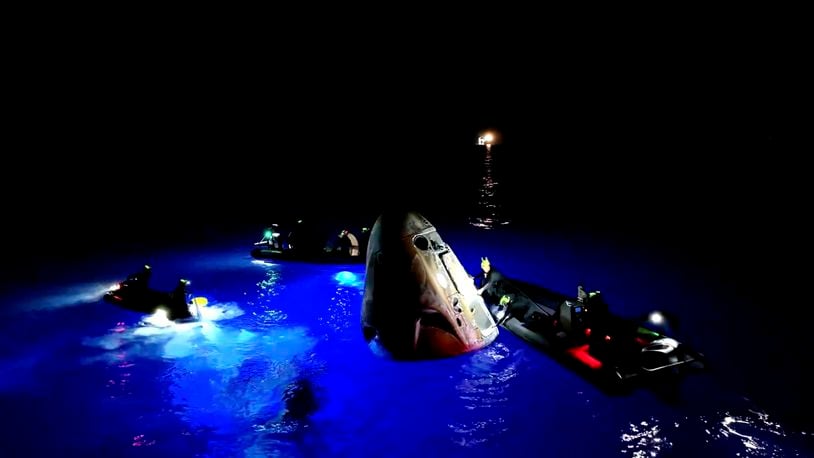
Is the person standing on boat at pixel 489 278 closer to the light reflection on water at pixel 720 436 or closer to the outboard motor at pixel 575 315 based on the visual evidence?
A: the outboard motor at pixel 575 315

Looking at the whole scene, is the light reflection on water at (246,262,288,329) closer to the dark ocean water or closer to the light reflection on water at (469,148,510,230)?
the dark ocean water

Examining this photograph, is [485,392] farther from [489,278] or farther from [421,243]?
[489,278]

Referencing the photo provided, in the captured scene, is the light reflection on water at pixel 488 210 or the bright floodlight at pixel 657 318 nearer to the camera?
the bright floodlight at pixel 657 318

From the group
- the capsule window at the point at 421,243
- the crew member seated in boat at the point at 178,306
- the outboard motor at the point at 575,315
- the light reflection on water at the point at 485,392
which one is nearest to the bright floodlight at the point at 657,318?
the outboard motor at the point at 575,315

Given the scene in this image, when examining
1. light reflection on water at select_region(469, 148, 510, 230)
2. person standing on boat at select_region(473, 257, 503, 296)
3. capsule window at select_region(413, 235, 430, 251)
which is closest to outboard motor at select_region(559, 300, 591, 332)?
person standing on boat at select_region(473, 257, 503, 296)

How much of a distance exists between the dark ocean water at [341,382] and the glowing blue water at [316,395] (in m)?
0.04

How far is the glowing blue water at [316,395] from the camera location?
24.8 feet

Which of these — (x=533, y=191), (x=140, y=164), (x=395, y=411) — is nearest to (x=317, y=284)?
(x=395, y=411)

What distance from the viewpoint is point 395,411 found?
8414mm

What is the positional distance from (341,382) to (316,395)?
2.06ft

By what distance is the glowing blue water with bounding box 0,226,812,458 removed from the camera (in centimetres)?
756

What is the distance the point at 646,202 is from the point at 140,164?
71.2 meters

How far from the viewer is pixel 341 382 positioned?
30.3 ft

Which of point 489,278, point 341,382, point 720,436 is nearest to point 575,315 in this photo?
point 720,436
